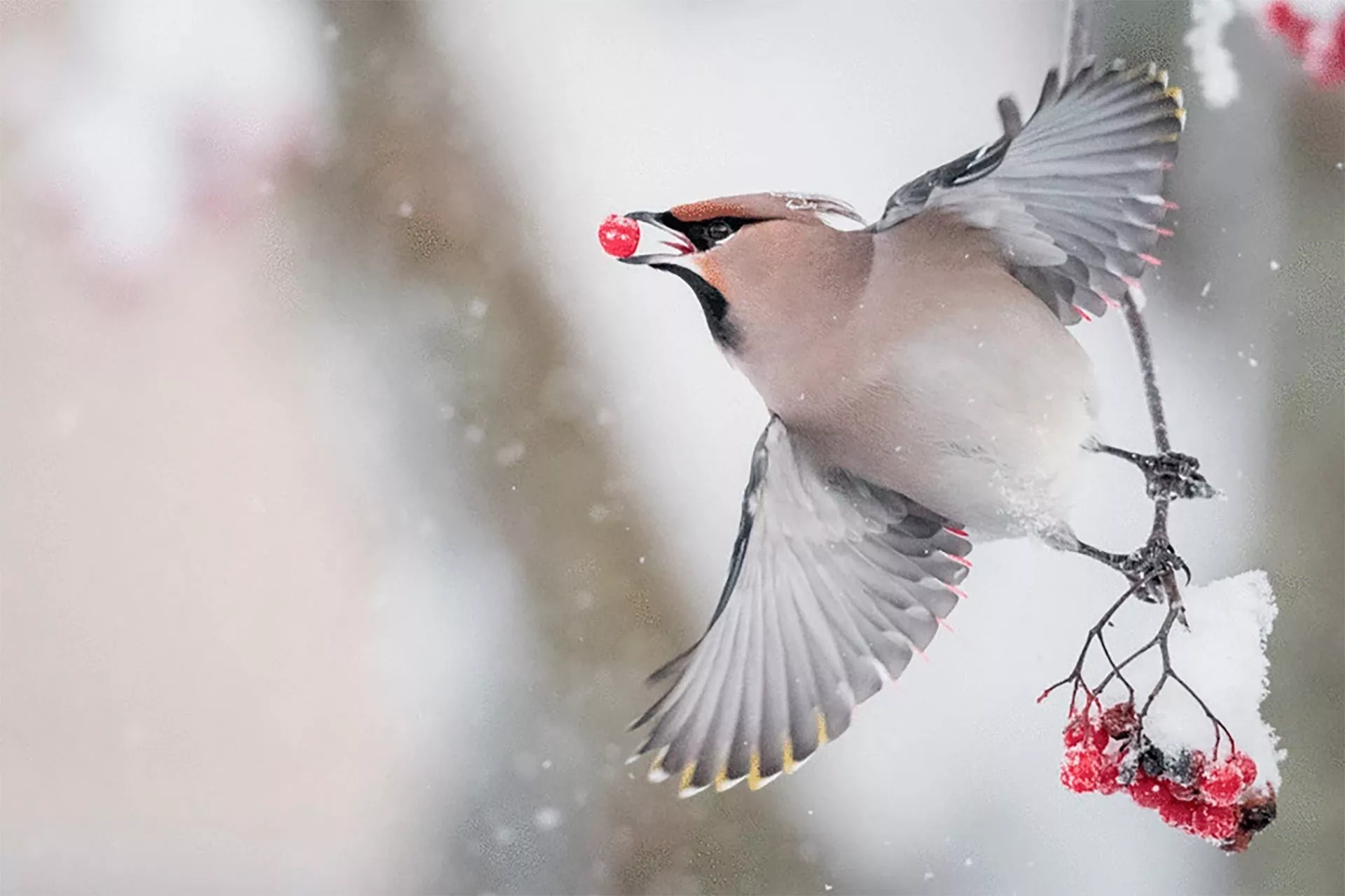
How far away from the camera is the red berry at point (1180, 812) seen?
3.54 ft

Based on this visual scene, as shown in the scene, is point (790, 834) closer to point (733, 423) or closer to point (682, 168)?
point (733, 423)

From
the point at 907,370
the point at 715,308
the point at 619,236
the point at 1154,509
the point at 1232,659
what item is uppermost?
the point at 619,236

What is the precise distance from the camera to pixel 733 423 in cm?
113

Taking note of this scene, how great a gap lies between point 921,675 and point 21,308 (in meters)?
0.95

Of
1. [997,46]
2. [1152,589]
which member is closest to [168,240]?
[997,46]

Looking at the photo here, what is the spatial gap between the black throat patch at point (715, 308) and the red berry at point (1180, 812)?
1.85ft

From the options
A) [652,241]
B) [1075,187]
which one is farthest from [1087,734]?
[652,241]

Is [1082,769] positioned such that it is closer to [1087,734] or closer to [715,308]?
[1087,734]

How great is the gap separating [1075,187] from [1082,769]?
516 mm

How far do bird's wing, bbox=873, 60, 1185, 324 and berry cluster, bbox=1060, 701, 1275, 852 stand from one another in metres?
0.37

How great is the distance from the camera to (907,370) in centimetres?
107

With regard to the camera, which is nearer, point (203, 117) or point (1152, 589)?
point (1152, 589)

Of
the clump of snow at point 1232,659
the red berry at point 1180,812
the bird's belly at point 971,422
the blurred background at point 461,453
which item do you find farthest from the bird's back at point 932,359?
the red berry at point 1180,812

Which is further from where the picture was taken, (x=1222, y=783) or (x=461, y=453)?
(x=461, y=453)
